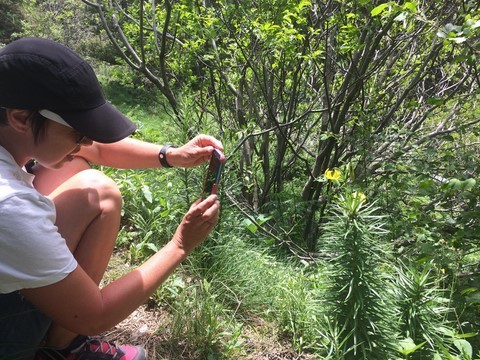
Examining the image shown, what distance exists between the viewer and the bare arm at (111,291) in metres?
1.05

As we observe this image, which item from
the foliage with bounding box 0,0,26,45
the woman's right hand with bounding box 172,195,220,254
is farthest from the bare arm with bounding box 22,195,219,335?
the foliage with bounding box 0,0,26,45

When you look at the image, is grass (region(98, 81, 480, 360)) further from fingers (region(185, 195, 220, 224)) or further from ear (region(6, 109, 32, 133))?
ear (region(6, 109, 32, 133))

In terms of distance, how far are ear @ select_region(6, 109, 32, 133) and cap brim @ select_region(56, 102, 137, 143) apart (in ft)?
0.30

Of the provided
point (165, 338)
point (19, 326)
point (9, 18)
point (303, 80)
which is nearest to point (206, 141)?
point (165, 338)

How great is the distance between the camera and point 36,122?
1059 millimetres

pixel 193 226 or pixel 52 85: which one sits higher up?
pixel 52 85

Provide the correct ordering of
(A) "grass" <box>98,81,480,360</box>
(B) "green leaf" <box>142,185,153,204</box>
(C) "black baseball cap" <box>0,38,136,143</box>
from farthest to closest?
(B) "green leaf" <box>142,185,153,204</box>, (A) "grass" <box>98,81,480,360</box>, (C) "black baseball cap" <box>0,38,136,143</box>

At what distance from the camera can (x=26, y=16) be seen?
1570 centimetres

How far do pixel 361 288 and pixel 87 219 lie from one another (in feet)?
3.40

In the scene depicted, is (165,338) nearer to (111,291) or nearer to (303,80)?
(111,291)

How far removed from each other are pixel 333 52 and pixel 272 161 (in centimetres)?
139

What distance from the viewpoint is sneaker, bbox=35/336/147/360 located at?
4.43 feet

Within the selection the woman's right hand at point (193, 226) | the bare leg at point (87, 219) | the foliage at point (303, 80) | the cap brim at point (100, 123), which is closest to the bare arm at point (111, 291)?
the woman's right hand at point (193, 226)

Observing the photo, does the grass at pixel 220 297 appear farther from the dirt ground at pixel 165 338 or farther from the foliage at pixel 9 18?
the foliage at pixel 9 18
